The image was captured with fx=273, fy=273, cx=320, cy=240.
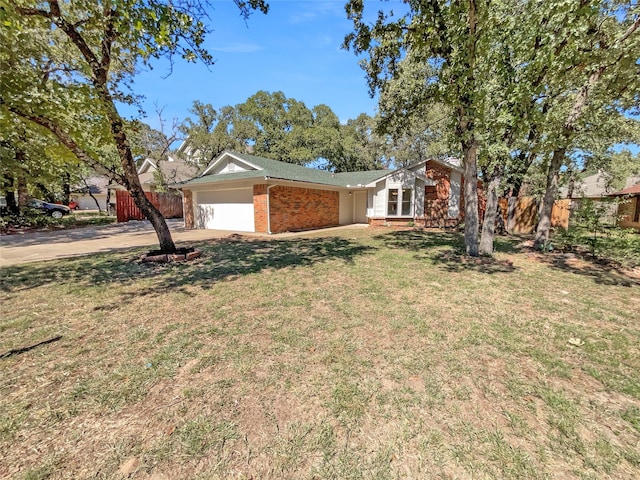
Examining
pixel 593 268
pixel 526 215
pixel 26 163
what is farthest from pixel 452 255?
pixel 26 163

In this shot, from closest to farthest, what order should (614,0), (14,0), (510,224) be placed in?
1. (14,0)
2. (614,0)
3. (510,224)

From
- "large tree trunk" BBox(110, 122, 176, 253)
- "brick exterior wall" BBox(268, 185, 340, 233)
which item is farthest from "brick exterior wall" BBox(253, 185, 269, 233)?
"large tree trunk" BBox(110, 122, 176, 253)

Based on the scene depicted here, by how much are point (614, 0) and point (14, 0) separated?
37.3 ft

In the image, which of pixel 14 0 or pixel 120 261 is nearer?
pixel 14 0

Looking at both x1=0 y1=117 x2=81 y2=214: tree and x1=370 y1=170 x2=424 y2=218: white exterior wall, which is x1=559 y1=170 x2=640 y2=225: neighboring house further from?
x1=0 y1=117 x2=81 y2=214: tree

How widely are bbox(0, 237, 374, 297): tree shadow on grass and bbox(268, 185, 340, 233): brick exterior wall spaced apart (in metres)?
3.74

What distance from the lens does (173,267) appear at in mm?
6410

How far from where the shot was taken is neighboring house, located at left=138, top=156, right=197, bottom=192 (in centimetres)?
2383

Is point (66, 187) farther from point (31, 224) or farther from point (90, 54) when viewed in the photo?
point (90, 54)

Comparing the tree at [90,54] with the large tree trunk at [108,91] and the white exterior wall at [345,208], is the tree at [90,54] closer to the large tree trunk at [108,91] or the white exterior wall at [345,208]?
the large tree trunk at [108,91]

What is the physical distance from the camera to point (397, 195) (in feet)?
53.6

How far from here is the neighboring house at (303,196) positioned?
12766 millimetres

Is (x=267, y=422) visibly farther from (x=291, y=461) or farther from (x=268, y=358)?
(x=268, y=358)

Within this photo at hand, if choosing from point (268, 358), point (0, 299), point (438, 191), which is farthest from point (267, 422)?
point (438, 191)
